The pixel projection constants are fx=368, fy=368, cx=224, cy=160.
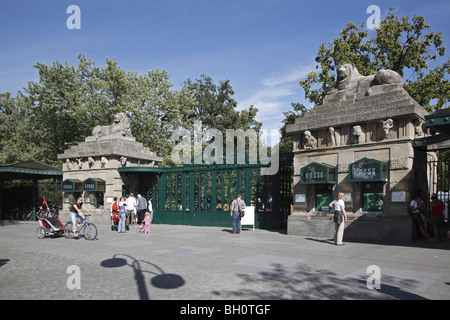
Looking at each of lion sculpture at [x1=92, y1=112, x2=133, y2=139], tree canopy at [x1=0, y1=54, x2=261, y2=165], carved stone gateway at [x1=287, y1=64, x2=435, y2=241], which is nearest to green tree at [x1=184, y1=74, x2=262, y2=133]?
tree canopy at [x1=0, y1=54, x2=261, y2=165]

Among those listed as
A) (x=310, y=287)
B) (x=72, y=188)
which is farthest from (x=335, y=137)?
(x=72, y=188)

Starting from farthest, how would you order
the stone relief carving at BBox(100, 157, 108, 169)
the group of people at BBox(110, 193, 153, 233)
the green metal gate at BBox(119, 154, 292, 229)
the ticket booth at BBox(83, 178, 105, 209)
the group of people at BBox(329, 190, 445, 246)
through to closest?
1. the stone relief carving at BBox(100, 157, 108, 169)
2. the ticket booth at BBox(83, 178, 105, 209)
3. the green metal gate at BBox(119, 154, 292, 229)
4. the group of people at BBox(110, 193, 153, 233)
5. the group of people at BBox(329, 190, 445, 246)

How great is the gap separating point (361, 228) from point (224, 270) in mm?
6711

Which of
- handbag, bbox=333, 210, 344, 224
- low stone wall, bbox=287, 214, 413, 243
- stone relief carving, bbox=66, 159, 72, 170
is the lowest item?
low stone wall, bbox=287, 214, 413, 243

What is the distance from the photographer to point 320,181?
1352 cm

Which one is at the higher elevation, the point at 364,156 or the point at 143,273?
the point at 364,156

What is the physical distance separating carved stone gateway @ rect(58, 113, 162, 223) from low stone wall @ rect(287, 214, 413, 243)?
10283 mm

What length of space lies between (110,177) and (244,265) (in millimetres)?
13279

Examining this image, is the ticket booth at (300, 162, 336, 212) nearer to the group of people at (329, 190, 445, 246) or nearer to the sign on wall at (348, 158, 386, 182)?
the sign on wall at (348, 158, 386, 182)

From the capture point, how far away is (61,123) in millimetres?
33906

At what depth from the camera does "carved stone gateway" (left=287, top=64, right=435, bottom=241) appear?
12039mm

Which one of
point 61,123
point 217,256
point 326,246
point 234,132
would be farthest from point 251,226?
point 234,132

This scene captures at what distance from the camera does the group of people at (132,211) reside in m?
16.3

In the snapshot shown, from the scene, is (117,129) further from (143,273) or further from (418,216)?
(418,216)
